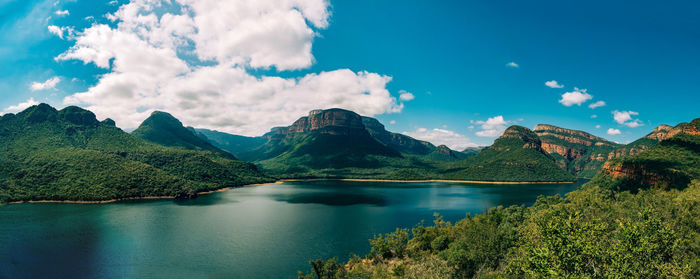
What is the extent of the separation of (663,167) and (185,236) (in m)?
159

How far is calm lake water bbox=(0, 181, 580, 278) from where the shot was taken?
58375 mm

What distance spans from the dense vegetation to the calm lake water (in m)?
14.0

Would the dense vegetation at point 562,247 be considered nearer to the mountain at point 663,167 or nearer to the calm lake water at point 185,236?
the mountain at point 663,167

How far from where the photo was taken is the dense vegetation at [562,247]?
2678 centimetres

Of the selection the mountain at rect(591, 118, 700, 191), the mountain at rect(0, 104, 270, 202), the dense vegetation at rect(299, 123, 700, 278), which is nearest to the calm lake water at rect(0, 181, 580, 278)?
the mountain at rect(0, 104, 270, 202)

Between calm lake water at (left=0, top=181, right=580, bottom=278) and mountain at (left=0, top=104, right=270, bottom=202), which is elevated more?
mountain at (left=0, top=104, right=270, bottom=202)

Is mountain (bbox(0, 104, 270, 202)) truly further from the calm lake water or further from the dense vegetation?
the dense vegetation

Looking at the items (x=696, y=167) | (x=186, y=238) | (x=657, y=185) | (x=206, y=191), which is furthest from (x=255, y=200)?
(x=696, y=167)

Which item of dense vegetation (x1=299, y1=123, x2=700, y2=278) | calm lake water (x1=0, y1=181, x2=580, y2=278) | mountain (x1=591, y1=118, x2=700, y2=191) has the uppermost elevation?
mountain (x1=591, y1=118, x2=700, y2=191)

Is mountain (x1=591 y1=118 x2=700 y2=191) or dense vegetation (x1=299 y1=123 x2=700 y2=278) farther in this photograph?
mountain (x1=591 y1=118 x2=700 y2=191)

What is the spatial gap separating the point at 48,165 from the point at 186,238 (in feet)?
407

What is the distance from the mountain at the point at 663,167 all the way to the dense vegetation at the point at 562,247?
0.64 meters

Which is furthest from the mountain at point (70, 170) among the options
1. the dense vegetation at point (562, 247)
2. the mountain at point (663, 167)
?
→ the mountain at point (663, 167)

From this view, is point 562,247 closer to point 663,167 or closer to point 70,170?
point 663,167
